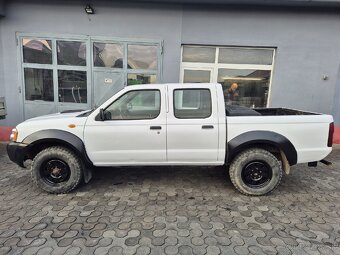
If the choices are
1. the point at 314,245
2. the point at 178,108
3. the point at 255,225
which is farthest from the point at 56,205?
the point at 314,245

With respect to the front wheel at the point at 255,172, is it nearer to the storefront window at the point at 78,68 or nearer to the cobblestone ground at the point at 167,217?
the cobblestone ground at the point at 167,217

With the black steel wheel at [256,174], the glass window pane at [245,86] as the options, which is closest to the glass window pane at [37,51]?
the glass window pane at [245,86]

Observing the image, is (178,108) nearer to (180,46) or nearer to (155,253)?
(155,253)

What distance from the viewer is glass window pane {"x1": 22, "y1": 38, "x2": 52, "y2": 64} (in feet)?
22.9

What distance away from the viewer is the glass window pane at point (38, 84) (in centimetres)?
714

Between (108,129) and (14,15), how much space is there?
551 centimetres

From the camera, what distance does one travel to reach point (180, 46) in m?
6.96

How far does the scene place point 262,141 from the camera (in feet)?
12.8

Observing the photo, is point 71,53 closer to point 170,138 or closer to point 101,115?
point 101,115

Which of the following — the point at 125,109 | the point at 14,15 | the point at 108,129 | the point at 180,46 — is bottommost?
the point at 108,129

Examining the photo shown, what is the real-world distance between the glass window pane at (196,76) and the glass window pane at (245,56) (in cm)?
57

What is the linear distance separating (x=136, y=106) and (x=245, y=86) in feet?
14.8

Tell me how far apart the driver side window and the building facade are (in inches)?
128

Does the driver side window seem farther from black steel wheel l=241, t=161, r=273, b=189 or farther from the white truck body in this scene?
black steel wheel l=241, t=161, r=273, b=189
